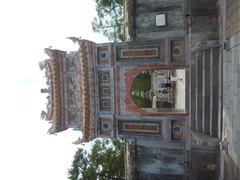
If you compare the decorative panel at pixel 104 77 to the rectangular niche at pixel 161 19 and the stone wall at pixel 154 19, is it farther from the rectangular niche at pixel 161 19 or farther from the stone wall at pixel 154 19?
the rectangular niche at pixel 161 19

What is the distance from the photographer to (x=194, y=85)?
15078 millimetres

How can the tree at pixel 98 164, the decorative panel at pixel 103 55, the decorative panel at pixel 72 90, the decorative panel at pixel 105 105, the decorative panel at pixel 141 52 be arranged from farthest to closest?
the tree at pixel 98 164 < the decorative panel at pixel 72 90 < the decorative panel at pixel 105 105 < the decorative panel at pixel 103 55 < the decorative panel at pixel 141 52

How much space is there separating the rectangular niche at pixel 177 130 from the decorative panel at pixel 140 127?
0.64m

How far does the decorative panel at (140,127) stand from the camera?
16.3m

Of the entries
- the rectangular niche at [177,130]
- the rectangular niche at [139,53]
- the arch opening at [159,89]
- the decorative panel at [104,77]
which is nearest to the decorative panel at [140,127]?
the rectangular niche at [177,130]

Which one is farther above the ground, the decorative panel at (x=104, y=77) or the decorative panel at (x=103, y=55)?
the decorative panel at (x=103, y=55)

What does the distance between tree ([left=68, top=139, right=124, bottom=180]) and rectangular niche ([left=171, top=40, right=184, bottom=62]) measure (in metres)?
11.7

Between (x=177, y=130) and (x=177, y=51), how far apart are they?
3.53 meters

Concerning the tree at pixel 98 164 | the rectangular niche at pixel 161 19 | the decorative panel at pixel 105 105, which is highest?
the rectangular niche at pixel 161 19

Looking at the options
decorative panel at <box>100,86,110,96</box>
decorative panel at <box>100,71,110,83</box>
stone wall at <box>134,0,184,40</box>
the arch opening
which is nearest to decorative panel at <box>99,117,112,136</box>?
decorative panel at <box>100,86,110,96</box>

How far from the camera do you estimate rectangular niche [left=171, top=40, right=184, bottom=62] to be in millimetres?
15617

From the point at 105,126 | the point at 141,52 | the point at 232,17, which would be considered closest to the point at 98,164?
the point at 105,126

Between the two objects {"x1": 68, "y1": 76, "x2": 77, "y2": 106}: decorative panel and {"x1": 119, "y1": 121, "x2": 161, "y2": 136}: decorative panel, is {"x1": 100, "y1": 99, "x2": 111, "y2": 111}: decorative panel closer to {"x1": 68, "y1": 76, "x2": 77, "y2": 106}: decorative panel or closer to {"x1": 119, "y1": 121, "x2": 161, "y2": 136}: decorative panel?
{"x1": 119, "y1": 121, "x2": 161, "y2": 136}: decorative panel

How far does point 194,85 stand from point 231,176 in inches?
175
